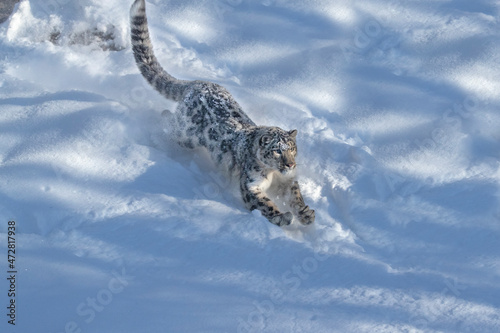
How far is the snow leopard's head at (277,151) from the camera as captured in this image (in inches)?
193

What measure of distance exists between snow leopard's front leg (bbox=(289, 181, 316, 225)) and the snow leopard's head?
0.18 m

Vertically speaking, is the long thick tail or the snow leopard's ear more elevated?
the long thick tail

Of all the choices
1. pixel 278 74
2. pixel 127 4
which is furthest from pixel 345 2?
pixel 127 4

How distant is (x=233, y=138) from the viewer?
5395 millimetres

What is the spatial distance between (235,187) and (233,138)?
511 millimetres

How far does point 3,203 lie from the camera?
4516 mm

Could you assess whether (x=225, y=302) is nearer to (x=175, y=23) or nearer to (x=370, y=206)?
(x=370, y=206)

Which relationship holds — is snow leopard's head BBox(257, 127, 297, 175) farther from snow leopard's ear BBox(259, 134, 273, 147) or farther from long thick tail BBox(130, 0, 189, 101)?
long thick tail BBox(130, 0, 189, 101)

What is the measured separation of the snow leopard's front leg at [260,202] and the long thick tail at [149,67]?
4.83 ft

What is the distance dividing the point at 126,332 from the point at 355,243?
2.08m

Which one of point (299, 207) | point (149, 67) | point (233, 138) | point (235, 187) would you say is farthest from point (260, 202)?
point (149, 67)

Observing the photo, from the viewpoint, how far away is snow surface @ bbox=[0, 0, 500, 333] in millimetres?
3676

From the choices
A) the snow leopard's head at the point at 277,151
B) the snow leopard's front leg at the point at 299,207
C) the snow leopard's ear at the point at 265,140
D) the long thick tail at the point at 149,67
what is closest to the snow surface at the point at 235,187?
the snow leopard's front leg at the point at 299,207

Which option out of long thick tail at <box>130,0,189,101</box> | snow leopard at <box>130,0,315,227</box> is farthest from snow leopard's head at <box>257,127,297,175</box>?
long thick tail at <box>130,0,189,101</box>
